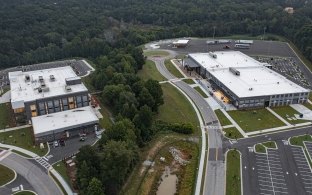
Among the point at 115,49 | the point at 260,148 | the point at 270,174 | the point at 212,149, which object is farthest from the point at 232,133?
the point at 115,49

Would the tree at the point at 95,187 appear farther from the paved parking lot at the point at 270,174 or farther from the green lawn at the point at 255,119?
the green lawn at the point at 255,119

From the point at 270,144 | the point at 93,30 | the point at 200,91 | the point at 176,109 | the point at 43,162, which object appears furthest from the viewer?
the point at 93,30

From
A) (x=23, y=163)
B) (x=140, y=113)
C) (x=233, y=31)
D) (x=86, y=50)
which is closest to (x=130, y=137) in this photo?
(x=140, y=113)

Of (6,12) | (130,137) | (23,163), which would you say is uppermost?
(6,12)

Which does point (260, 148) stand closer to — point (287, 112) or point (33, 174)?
point (287, 112)

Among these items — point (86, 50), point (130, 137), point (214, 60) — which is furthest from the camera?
point (86, 50)

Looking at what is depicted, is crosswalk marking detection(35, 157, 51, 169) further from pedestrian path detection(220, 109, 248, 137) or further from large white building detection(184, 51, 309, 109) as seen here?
large white building detection(184, 51, 309, 109)

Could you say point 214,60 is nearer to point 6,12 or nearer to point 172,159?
point 172,159
